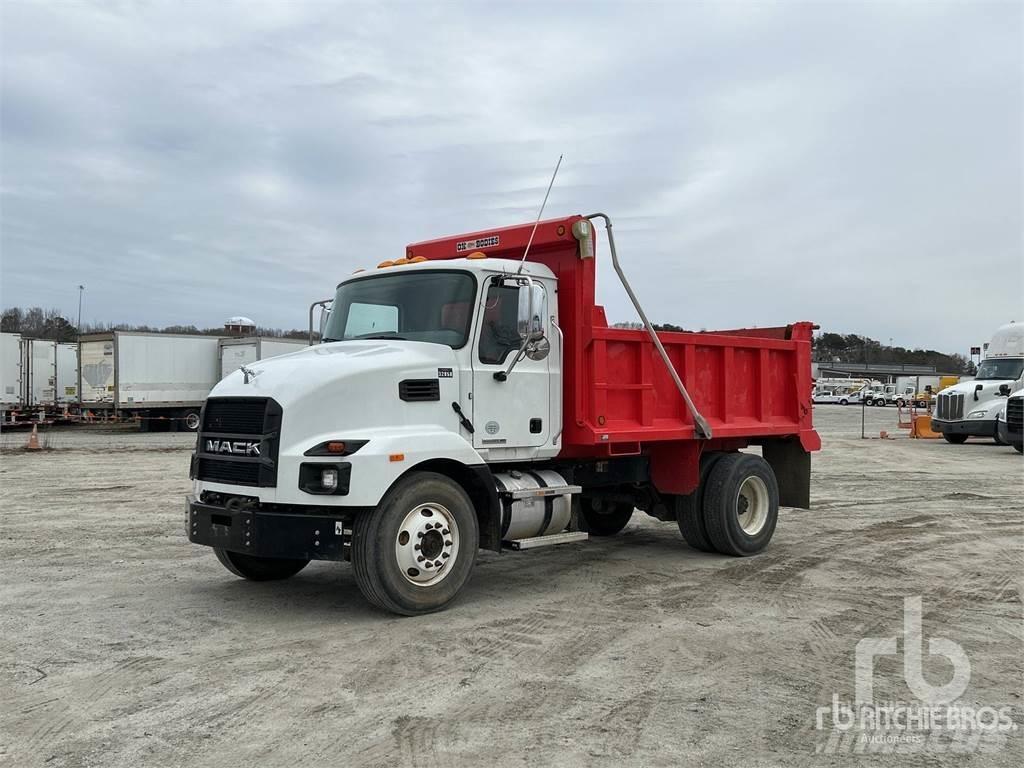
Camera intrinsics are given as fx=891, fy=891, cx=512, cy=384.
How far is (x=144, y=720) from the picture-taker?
4551 mm

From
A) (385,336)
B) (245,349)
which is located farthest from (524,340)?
(245,349)

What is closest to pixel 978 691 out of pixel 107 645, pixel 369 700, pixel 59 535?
pixel 369 700

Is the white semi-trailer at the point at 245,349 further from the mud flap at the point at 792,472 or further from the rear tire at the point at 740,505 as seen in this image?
the rear tire at the point at 740,505

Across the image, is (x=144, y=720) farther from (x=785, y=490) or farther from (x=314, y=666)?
(x=785, y=490)

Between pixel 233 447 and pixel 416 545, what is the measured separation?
1.57 m

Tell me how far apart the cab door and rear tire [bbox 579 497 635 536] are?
310cm

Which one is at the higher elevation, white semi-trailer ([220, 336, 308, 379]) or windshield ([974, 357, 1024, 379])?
white semi-trailer ([220, 336, 308, 379])

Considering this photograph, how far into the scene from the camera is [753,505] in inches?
381

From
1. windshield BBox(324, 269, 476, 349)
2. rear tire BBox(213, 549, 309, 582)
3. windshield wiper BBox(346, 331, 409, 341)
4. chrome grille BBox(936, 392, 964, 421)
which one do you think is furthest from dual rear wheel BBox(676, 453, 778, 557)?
chrome grille BBox(936, 392, 964, 421)

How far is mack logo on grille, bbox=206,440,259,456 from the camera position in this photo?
21.3ft

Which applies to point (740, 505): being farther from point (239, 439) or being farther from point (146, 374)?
point (146, 374)

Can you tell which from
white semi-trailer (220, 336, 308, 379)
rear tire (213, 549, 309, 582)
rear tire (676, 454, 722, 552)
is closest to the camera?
rear tire (213, 549, 309, 582)

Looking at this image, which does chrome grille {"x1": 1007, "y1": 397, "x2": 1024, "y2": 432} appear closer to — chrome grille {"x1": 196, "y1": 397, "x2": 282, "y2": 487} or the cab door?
the cab door

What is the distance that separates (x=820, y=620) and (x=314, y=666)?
12.1 ft
